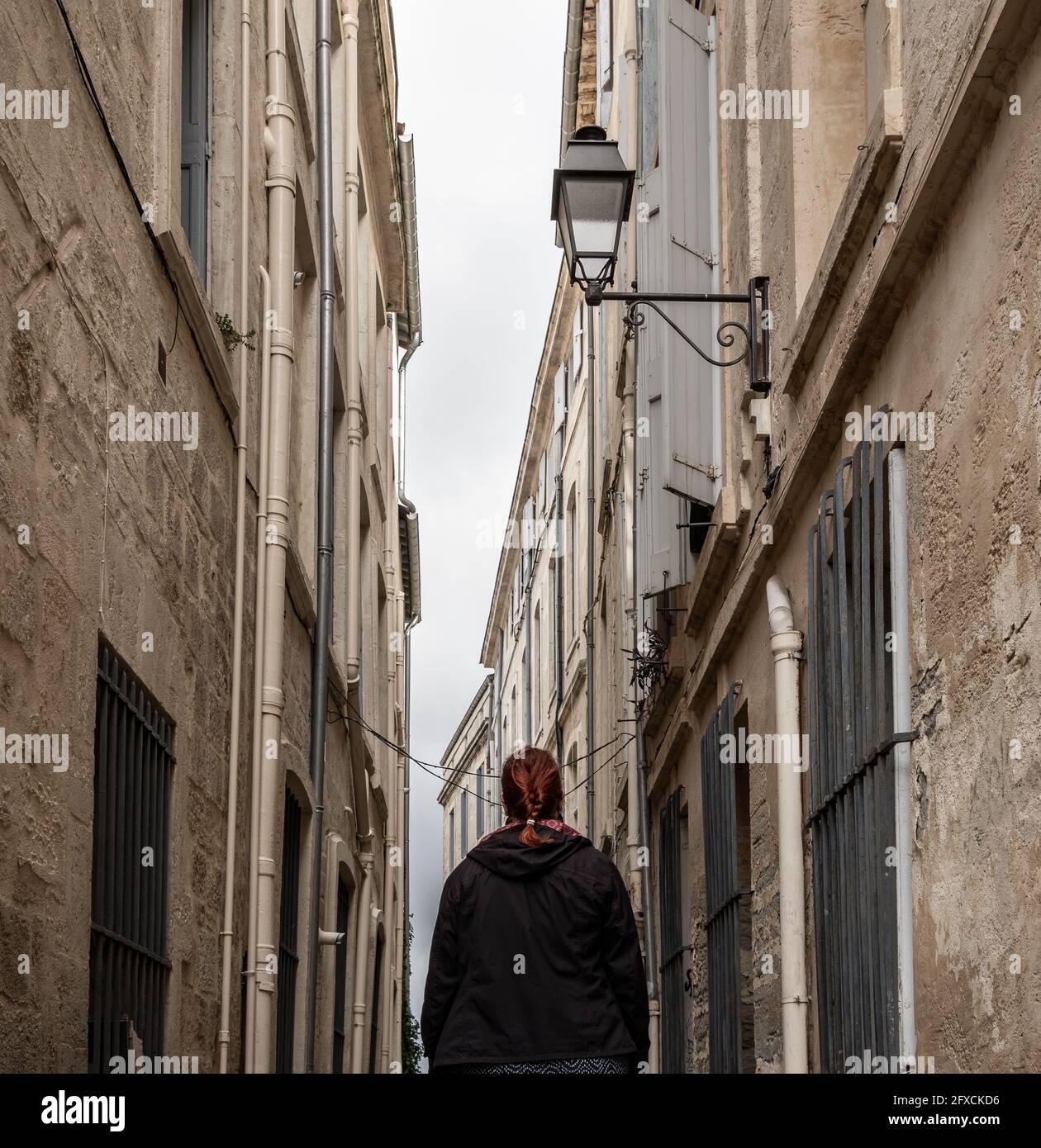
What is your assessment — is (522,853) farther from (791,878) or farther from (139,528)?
(791,878)

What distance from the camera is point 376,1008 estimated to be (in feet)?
53.4

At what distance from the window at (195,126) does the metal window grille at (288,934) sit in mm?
3261

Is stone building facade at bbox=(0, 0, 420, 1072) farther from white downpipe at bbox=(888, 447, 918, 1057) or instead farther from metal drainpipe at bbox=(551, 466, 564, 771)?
metal drainpipe at bbox=(551, 466, 564, 771)

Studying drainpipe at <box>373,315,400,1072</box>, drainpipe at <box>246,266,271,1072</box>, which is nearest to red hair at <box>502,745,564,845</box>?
drainpipe at <box>246,266,271,1072</box>

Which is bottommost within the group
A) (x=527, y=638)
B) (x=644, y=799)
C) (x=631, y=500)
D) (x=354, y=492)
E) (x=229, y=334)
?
(x=644, y=799)

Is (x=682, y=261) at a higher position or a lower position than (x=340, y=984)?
higher

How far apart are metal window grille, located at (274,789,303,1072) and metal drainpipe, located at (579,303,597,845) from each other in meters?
8.75

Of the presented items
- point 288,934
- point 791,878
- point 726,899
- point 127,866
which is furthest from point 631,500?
point 127,866

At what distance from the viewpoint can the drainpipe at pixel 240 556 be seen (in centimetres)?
706

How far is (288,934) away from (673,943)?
2.86 meters

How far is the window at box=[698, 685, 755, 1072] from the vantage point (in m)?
8.23

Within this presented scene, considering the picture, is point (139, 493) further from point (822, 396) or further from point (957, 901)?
point (957, 901)
